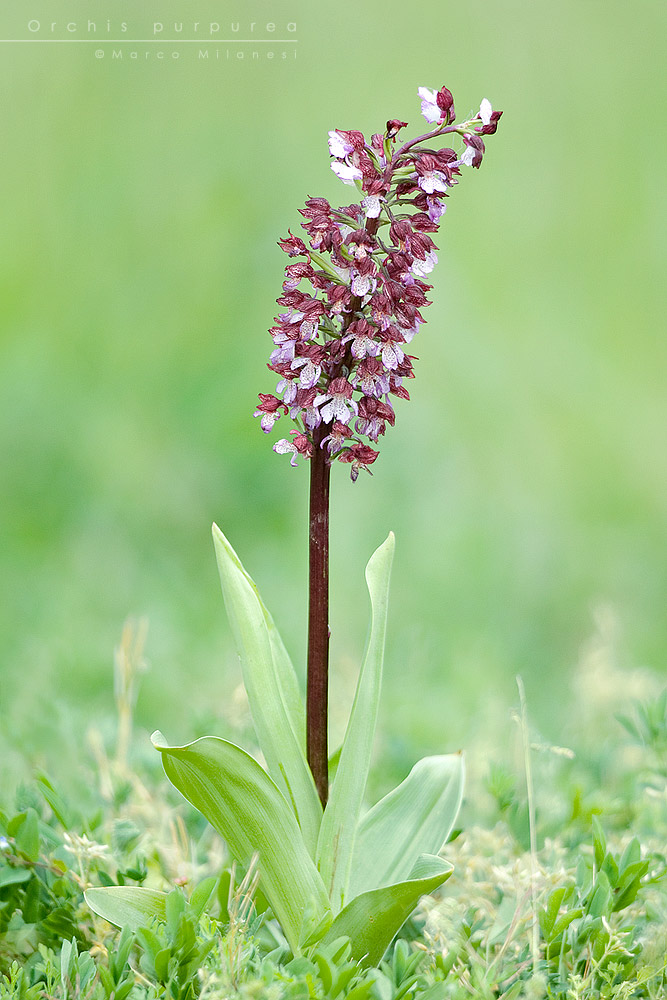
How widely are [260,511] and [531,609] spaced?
1088 mm

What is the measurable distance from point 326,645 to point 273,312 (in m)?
3.02

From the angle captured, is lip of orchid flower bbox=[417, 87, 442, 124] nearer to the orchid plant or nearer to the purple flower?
the orchid plant

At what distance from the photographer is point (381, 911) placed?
4.08 ft

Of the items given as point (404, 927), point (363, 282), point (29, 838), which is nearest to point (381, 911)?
point (404, 927)

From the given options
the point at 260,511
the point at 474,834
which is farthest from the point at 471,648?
the point at 474,834

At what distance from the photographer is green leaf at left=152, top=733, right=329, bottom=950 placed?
1.24 metres

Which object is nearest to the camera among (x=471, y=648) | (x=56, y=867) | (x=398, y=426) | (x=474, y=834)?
(x=56, y=867)

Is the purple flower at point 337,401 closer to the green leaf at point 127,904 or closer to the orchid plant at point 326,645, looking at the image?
the orchid plant at point 326,645

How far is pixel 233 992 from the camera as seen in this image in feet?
3.50

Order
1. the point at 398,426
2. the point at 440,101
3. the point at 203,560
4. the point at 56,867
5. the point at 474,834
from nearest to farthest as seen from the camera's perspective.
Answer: the point at 440,101 → the point at 56,867 → the point at 474,834 → the point at 203,560 → the point at 398,426

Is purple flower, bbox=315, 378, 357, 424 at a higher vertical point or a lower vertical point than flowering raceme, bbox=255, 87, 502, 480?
lower

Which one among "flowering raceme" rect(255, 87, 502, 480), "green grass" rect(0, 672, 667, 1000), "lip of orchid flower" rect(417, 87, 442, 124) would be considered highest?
"lip of orchid flower" rect(417, 87, 442, 124)

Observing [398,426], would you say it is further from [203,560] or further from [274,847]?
[274,847]

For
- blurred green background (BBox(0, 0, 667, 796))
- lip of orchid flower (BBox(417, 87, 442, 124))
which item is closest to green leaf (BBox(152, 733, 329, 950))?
lip of orchid flower (BBox(417, 87, 442, 124))
